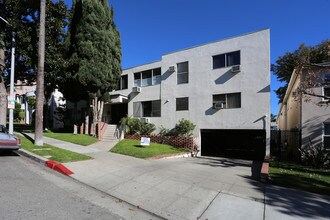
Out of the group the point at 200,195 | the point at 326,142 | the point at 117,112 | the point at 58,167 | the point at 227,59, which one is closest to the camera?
the point at 200,195

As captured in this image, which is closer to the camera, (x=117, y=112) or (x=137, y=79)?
(x=137, y=79)

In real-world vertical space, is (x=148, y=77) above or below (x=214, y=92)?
above

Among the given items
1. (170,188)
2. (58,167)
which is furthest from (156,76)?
(170,188)

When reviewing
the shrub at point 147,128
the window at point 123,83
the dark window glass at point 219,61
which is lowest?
the shrub at point 147,128

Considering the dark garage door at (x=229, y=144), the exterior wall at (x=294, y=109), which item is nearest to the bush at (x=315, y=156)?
the exterior wall at (x=294, y=109)

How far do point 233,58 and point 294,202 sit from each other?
1163 cm

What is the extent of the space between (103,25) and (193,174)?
14.9 m

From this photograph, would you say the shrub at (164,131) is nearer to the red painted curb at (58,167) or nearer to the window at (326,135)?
the window at (326,135)

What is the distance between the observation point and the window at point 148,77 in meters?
19.4

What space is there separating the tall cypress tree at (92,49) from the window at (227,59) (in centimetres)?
839

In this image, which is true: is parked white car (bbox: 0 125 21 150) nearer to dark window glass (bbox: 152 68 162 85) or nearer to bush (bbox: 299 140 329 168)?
dark window glass (bbox: 152 68 162 85)

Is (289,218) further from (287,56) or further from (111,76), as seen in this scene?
(287,56)

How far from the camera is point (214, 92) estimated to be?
52.7 ft

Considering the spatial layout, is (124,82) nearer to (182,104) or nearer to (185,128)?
(182,104)
